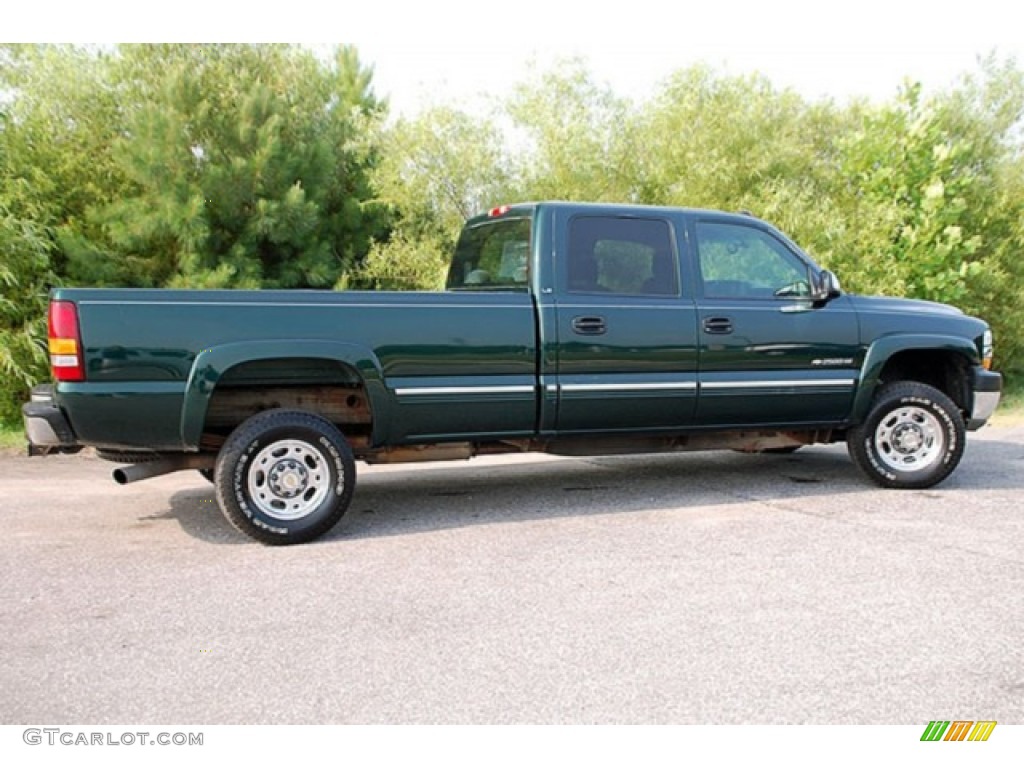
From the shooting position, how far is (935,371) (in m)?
7.22

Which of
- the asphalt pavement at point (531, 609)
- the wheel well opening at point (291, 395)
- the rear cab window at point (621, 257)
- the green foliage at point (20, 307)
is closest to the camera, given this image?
the asphalt pavement at point (531, 609)

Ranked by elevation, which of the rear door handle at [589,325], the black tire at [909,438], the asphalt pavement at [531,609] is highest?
the rear door handle at [589,325]

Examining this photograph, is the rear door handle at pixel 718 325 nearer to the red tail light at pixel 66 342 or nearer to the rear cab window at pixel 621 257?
the rear cab window at pixel 621 257

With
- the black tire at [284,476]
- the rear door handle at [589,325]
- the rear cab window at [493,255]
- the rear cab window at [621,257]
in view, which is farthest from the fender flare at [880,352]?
the black tire at [284,476]

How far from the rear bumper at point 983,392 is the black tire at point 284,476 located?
14.9ft

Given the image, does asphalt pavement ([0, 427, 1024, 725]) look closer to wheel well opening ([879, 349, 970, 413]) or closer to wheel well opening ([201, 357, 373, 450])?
wheel well opening ([201, 357, 373, 450])

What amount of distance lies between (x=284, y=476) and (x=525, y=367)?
1.57 metres

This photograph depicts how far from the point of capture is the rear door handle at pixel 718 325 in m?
6.27

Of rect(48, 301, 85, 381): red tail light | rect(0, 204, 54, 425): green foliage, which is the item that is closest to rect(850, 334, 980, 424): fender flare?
rect(48, 301, 85, 381): red tail light

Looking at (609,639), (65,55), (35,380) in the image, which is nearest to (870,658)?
(609,639)

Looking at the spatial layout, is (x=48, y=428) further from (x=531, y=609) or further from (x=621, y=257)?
(x=621, y=257)

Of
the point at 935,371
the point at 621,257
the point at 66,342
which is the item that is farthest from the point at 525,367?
the point at 935,371

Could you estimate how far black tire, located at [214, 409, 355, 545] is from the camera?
17.3 ft

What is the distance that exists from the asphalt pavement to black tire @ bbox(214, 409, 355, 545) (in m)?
0.19
